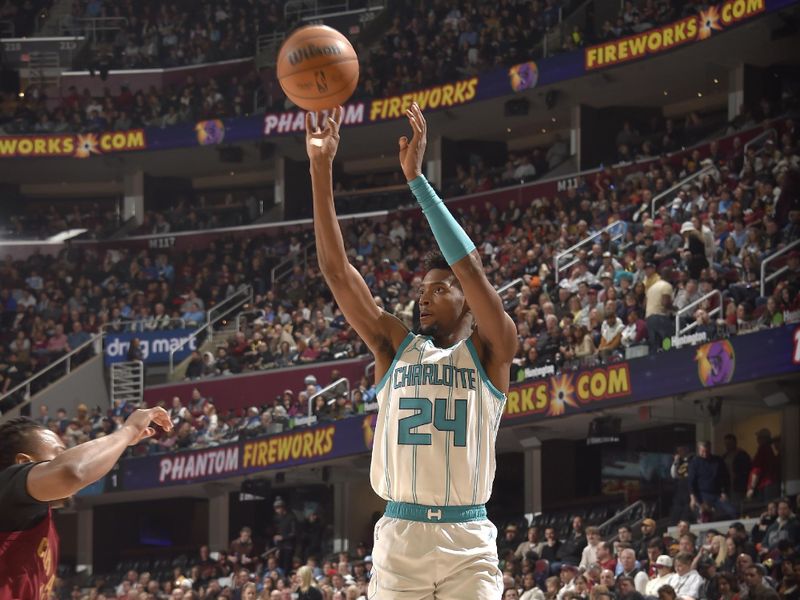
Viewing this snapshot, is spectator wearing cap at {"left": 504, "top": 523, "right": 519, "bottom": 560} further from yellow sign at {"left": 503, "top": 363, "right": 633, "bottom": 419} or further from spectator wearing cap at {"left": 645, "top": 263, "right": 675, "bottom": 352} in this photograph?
spectator wearing cap at {"left": 645, "top": 263, "right": 675, "bottom": 352}

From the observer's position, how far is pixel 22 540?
487 centimetres

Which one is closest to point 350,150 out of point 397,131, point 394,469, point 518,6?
point 397,131

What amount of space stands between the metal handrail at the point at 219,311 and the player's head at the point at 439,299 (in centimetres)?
2507

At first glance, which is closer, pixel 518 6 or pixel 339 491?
pixel 339 491

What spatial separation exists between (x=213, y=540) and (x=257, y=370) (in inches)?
151

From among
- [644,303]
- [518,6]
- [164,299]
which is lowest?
[644,303]

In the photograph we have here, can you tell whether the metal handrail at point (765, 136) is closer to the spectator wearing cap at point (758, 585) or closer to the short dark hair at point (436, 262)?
the spectator wearing cap at point (758, 585)

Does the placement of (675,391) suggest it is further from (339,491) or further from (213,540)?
(213,540)

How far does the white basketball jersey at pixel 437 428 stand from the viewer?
18.9 ft

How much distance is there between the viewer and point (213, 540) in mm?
28797

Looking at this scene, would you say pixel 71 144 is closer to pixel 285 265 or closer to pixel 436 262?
pixel 285 265

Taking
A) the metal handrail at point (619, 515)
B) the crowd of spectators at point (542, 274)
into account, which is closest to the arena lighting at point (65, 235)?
the crowd of spectators at point (542, 274)

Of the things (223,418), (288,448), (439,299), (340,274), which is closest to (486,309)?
(439,299)

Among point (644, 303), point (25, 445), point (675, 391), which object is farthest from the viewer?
point (644, 303)
